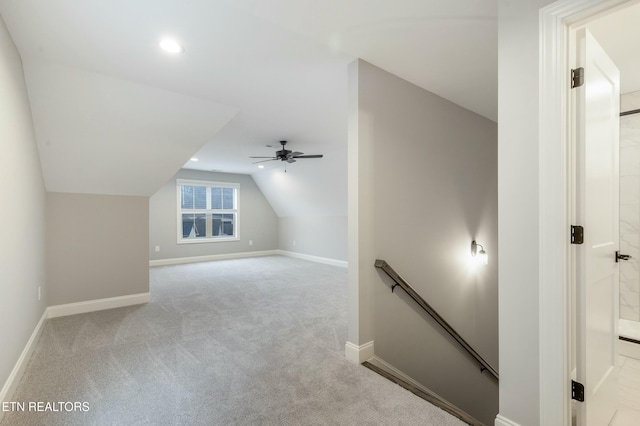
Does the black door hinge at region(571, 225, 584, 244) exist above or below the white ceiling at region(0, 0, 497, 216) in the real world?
below

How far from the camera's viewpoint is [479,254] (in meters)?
3.70

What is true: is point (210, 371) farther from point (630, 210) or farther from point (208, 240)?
point (208, 240)

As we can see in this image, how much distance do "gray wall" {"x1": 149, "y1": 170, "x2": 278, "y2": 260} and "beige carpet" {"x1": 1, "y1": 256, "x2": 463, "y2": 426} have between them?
3.79 metres

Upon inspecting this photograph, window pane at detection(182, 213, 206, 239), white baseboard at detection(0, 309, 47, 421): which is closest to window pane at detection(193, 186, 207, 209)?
window pane at detection(182, 213, 206, 239)

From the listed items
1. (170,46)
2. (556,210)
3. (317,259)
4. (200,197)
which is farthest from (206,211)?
(556,210)

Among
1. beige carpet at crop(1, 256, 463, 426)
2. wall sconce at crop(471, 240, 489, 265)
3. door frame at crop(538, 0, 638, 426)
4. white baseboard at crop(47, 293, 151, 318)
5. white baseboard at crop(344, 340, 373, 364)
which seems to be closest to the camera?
door frame at crop(538, 0, 638, 426)

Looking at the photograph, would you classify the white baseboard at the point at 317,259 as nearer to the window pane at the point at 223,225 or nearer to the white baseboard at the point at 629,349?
the window pane at the point at 223,225

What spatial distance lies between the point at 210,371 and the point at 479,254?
3199 mm

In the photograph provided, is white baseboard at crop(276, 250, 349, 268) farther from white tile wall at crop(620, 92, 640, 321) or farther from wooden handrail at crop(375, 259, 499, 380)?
white tile wall at crop(620, 92, 640, 321)

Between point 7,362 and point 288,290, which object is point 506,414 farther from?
point 288,290

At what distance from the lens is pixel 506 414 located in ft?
5.14

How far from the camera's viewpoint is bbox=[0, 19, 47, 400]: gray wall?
6.20ft

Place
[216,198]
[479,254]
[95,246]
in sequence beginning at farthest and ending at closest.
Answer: [216,198] → [95,246] → [479,254]

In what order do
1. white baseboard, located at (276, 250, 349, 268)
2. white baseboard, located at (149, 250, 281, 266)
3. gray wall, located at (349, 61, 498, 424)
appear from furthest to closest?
white baseboard, located at (149, 250, 281, 266) < white baseboard, located at (276, 250, 349, 268) < gray wall, located at (349, 61, 498, 424)
